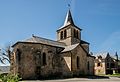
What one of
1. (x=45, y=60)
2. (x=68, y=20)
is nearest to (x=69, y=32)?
(x=68, y=20)

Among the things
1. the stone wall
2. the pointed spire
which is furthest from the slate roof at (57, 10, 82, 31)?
the stone wall

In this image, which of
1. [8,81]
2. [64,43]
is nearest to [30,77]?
[64,43]

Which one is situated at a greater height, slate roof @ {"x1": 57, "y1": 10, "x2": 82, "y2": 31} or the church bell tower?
slate roof @ {"x1": 57, "y1": 10, "x2": 82, "y2": 31}

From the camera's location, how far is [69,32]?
44.2 meters

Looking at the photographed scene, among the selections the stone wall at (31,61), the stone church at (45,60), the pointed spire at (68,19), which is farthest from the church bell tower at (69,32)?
the stone wall at (31,61)

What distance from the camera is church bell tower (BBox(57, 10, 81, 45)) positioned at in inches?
1731

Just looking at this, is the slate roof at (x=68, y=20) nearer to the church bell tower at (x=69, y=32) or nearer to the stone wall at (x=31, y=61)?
the church bell tower at (x=69, y=32)

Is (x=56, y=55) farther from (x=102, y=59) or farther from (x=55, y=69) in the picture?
(x=102, y=59)

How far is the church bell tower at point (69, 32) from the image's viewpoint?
4397 cm

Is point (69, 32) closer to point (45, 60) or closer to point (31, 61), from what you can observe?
point (45, 60)

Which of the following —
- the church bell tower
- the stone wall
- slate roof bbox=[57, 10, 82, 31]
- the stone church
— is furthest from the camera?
slate roof bbox=[57, 10, 82, 31]

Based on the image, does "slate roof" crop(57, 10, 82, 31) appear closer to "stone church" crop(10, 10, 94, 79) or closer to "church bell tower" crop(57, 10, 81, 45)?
"church bell tower" crop(57, 10, 81, 45)

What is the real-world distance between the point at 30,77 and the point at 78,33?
60.3 feet

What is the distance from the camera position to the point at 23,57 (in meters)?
33.3
